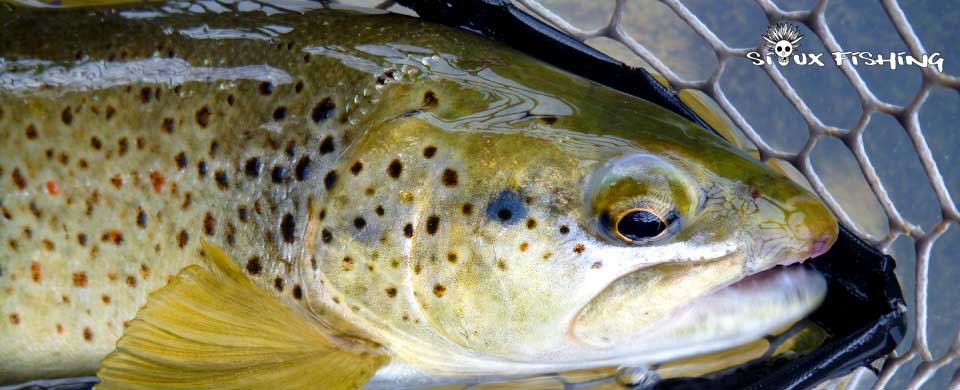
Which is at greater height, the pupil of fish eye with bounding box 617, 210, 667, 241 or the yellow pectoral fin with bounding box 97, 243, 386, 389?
the pupil of fish eye with bounding box 617, 210, 667, 241

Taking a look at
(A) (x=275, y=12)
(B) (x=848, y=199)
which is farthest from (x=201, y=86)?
(B) (x=848, y=199)

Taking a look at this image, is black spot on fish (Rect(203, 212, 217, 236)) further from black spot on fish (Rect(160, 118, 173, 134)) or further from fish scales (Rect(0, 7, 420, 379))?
black spot on fish (Rect(160, 118, 173, 134))

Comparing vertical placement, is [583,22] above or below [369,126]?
above

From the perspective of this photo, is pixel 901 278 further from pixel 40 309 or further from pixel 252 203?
pixel 40 309

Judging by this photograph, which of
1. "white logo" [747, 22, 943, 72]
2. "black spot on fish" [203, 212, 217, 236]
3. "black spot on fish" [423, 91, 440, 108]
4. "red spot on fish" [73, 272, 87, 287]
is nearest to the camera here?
"black spot on fish" [423, 91, 440, 108]

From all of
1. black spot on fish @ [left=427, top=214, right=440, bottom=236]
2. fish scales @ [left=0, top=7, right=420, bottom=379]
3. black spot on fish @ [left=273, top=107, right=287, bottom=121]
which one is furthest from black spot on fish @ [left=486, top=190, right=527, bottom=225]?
black spot on fish @ [left=273, top=107, right=287, bottom=121]

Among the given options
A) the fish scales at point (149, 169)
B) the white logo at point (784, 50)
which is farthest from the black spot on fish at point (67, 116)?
the white logo at point (784, 50)

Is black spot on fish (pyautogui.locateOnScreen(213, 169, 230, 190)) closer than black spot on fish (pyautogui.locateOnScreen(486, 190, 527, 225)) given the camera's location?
No

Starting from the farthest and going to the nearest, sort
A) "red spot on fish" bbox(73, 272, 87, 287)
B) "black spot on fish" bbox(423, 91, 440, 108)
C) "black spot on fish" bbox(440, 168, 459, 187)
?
"red spot on fish" bbox(73, 272, 87, 287)
"black spot on fish" bbox(423, 91, 440, 108)
"black spot on fish" bbox(440, 168, 459, 187)

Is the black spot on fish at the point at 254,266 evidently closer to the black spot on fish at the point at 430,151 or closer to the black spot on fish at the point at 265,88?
the black spot on fish at the point at 265,88
